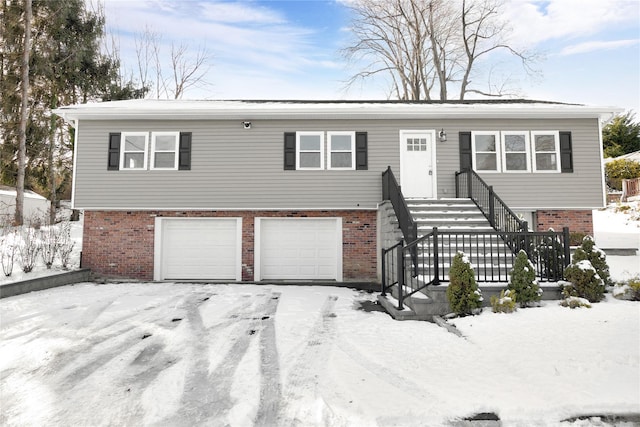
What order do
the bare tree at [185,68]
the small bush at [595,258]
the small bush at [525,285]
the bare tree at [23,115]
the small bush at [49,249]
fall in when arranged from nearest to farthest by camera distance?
the small bush at [525,285]
the small bush at [595,258]
the small bush at [49,249]
the bare tree at [23,115]
the bare tree at [185,68]

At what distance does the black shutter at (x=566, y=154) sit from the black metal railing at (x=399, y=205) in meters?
5.33

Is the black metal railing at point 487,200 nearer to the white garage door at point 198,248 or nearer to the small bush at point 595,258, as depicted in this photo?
the small bush at point 595,258

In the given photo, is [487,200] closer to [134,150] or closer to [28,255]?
[134,150]

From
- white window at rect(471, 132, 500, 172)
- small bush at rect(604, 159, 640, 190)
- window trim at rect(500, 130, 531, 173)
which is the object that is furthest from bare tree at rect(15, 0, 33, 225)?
small bush at rect(604, 159, 640, 190)

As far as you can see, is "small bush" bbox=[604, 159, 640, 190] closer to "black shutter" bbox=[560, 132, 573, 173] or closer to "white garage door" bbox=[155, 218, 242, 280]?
"black shutter" bbox=[560, 132, 573, 173]

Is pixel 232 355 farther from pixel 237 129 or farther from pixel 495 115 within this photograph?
pixel 495 115

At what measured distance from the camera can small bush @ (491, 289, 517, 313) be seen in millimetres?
5391

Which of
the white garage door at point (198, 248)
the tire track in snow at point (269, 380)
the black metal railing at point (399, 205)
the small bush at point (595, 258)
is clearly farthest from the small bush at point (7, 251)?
the small bush at point (595, 258)

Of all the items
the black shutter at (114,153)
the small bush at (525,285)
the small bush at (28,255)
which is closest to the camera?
the small bush at (525,285)

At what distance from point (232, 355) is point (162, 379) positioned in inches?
36.9

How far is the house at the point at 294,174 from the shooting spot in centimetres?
1007

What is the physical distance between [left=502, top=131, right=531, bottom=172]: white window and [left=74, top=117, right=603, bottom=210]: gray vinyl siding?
22cm

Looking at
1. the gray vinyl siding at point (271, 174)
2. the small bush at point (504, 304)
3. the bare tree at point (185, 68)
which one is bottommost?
the small bush at point (504, 304)

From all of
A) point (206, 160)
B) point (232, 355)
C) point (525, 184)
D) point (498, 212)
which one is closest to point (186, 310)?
point (232, 355)
